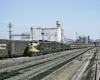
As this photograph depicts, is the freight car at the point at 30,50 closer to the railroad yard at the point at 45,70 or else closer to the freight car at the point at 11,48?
the freight car at the point at 11,48


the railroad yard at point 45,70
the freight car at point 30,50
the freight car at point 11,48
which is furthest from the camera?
the freight car at point 30,50

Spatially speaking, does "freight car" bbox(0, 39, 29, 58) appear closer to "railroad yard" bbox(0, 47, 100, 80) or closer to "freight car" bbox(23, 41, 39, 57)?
"freight car" bbox(23, 41, 39, 57)

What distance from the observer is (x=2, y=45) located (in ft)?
107

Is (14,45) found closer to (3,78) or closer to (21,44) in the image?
(21,44)

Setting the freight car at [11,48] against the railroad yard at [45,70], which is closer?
the railroad yard at [45,70]

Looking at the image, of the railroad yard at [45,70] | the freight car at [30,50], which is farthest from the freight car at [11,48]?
the railroad yard at [45,70]

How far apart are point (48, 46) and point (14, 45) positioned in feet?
67.1

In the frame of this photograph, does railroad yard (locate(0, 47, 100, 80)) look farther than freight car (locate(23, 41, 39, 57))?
No

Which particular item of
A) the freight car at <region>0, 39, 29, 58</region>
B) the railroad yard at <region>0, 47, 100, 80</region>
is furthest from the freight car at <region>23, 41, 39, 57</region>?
the railroad yard at <region>0, 47, 100, 80</region>

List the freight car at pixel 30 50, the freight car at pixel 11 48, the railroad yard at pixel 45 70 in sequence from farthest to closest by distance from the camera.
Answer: the freight car at pixel 30 50, the freight car at pixel 11 48, the railroad yard at pixel 45 70

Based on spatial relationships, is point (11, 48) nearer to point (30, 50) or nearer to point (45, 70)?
point (30, 50)

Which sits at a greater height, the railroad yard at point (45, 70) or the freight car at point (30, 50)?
the freight car at point (30, 50)

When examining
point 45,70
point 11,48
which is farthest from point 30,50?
point 45,70

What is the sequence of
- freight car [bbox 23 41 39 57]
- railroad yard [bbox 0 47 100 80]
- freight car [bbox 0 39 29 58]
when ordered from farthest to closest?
freight car [bbox 23 41 39 57] < freight car [bbox 0 39 29 58] < railroad yard [bbox 0 47 100 80]
